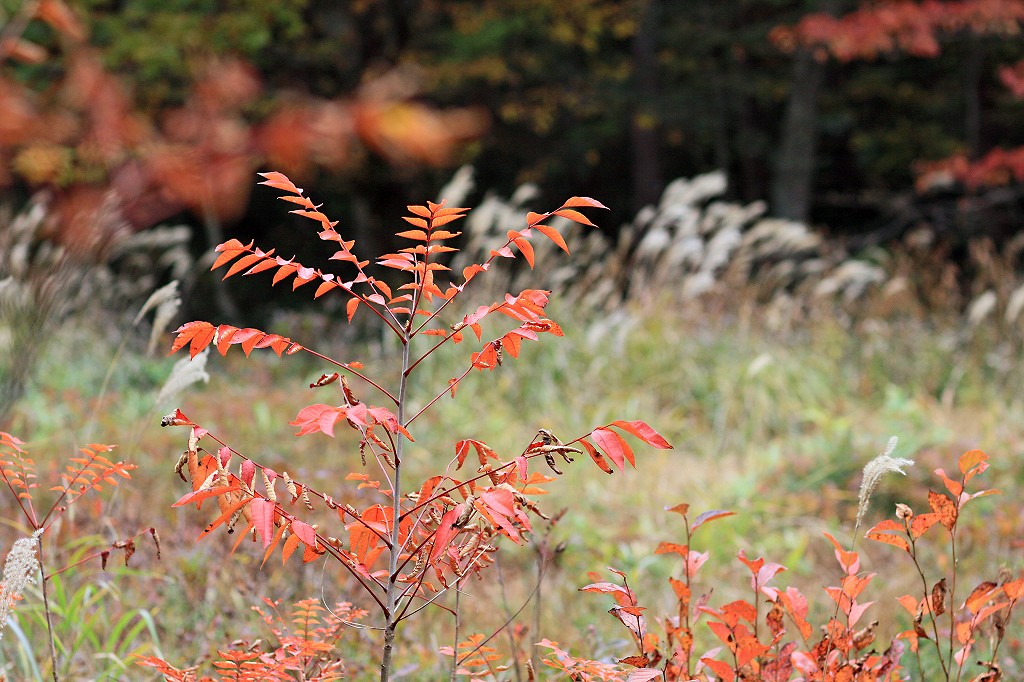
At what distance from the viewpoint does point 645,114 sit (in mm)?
12070

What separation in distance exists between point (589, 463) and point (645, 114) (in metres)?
8.25

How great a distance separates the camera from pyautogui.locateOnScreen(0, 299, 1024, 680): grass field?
268 centimetres

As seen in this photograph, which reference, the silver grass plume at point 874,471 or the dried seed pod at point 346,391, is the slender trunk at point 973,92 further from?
the dried seed pod at point 346,391

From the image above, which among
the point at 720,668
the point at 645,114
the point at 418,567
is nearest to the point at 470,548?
the point at 418,567

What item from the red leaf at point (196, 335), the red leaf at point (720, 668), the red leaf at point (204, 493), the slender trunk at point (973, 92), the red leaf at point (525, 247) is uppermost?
the slender trunk at point (973, 92)

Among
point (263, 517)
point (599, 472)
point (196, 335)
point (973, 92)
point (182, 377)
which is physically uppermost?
point (973, 92)

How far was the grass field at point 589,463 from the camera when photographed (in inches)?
105

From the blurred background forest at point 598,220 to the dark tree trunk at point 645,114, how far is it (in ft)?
0.16

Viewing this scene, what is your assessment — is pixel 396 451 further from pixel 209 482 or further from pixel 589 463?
pixel 589 463

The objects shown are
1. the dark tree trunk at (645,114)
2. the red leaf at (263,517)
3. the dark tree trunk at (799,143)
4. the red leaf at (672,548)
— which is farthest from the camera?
the dark tree trunk at (645,114)

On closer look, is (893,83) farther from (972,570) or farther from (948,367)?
(972,570)

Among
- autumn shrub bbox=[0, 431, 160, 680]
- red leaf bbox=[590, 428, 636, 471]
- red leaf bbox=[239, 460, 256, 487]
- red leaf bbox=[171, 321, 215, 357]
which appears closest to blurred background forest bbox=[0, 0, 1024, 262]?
autumn shrub bbox=[0, 431, 160, 680]

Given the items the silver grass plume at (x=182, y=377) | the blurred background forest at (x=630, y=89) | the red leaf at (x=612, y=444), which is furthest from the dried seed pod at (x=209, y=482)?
the blurred background forest at (x=630, y=89)

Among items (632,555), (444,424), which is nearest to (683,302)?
(444,424)
